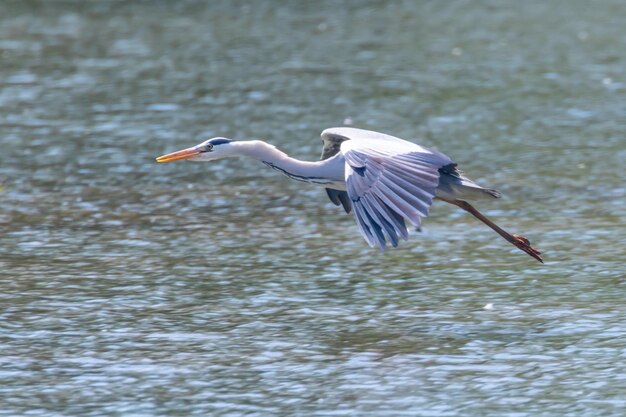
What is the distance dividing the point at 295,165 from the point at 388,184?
5.17 ft

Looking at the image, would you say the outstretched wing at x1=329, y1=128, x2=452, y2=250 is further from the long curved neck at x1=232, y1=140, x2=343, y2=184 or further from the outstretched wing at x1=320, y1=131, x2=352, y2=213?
the outstretched wing at x1=320, y1=131, x2=352, y2=213

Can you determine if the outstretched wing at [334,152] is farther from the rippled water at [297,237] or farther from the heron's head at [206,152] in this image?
the heron's head at [206,152]

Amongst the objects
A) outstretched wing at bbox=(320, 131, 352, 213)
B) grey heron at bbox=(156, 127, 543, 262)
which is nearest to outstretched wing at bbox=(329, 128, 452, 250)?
grey heron at bbox=(156, 127, 543, 262)

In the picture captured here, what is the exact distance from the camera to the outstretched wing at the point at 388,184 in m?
8.11

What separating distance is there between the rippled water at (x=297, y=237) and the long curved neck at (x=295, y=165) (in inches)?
34.3

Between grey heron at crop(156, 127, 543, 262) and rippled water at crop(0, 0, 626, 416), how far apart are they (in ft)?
2.51

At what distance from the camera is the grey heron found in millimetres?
8188

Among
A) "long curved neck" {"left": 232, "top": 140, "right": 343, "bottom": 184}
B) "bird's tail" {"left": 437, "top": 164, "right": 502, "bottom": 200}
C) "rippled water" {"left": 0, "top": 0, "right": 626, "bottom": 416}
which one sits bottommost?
"rippled water" {"left": 0, "top": 0, "right": 626, "bottom": 416}

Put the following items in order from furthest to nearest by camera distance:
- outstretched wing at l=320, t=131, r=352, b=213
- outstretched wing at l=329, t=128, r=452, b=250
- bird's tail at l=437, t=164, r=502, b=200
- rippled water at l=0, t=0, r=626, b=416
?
outstretched wing at l=320, t=131, r=352, b=213, bird's tail at l=437, t=164, r=502, b=200, outstretched wing at l=329, t=128, r=452, b=250, rippled water at l=0, t=0, r=626, b=416

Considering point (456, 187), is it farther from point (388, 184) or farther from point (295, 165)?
point (388, 184)

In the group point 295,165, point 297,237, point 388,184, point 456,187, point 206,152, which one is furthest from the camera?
point 297,237

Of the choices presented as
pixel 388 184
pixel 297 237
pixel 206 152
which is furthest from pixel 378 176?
pixel 297 237

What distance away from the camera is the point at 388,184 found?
8500 mm

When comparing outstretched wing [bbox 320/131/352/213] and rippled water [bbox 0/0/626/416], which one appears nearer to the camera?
rippled water [bbox 0/0/626/416]
